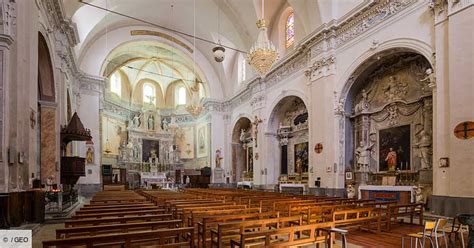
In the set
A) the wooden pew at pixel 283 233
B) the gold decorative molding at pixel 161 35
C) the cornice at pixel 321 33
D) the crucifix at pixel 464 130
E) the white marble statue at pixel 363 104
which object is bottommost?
the wooden pew at pixel 283 233

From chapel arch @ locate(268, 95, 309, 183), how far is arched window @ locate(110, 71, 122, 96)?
14847mm

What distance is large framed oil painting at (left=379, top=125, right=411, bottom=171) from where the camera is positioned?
10.6 metres

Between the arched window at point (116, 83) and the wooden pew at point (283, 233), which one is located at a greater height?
the arched window at point (116, 83)

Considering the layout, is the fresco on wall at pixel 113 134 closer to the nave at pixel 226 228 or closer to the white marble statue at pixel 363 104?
the nave at pixel 226 228

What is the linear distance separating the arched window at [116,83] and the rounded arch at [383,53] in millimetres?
19765

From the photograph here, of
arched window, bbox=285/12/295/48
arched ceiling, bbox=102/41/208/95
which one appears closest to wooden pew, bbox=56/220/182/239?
arched window, bbox=285/12/295/48

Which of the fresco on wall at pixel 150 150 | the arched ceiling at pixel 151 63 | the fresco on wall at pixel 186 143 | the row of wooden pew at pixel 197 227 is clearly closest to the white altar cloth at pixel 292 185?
the row of wooden pew at pixel 197 227

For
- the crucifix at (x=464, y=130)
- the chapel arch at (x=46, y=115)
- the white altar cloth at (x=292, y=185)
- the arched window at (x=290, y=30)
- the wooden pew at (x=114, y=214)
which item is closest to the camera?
the wooden pew at (x=114, y=214)

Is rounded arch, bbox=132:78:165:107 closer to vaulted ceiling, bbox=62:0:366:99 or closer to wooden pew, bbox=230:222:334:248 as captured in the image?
vaulted ceiling, bbox=62:0:366:99

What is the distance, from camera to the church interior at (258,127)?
556cm

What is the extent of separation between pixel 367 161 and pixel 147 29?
16841mm

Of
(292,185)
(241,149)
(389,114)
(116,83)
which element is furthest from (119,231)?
(116,83)

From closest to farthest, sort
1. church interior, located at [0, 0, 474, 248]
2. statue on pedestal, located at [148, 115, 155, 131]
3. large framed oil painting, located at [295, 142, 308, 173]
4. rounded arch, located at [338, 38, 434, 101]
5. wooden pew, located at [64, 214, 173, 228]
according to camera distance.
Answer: wooden pew, located at [64, 214, 173, 228], church interior, located at [0, 0, 474, 248], rounded arch, located at [338, 38, 434, 101], large framed oil painting, located at [295, 142, 308, 173], statue on pedestal, located at [148, 115, 155, 131]

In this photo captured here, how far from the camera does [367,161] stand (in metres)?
11.8
